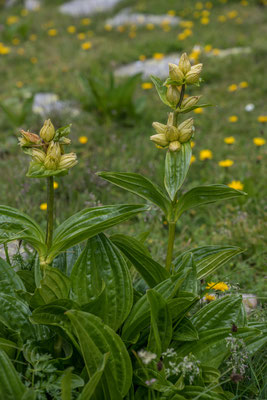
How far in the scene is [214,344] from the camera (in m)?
1.73

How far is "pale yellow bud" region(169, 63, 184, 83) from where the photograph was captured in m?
1.75

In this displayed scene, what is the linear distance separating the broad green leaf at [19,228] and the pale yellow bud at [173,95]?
0.74 meters

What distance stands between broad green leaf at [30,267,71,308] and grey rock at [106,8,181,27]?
7.50 meters

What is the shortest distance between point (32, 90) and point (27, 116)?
1.06m

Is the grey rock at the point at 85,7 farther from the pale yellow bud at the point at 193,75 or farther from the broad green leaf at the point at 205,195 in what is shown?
the broad green leaf at the point at 205,195

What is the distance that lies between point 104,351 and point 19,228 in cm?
57

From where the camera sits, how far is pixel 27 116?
4953 millimetres

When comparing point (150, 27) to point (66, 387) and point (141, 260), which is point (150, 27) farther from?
point (66, 387)

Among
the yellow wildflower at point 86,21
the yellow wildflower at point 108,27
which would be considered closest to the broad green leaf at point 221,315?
the yellow wildflower at point 108,27

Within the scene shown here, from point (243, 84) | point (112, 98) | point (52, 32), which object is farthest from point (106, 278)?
point (52, 32)

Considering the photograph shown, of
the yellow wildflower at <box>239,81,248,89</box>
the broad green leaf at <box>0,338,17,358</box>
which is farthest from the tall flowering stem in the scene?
the yellow wildflower at <box>239,81,248,89</box>

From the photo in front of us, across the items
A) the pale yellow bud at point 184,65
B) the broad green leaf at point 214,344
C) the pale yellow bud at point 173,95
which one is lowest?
the broad green leaf at point 214,344

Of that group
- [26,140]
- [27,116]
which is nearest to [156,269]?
[26,140]

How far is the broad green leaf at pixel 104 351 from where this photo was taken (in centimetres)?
147
